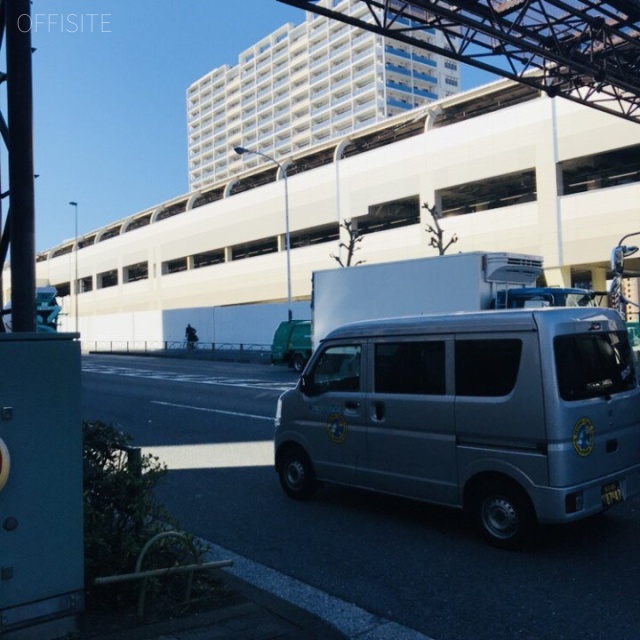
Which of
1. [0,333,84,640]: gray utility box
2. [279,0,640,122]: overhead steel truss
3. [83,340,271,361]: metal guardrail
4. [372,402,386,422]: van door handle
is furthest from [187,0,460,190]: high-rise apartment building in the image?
[0,333,84,640]: gray utility box

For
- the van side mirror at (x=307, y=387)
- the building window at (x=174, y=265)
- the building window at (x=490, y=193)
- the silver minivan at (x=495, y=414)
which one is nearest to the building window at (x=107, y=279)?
the building window at (x=174, y=265)

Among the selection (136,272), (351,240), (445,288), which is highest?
(136,272)

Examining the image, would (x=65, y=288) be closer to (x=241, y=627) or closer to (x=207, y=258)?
(x=207, y=258)

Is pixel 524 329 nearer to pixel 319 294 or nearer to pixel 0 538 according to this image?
pixel 0 538

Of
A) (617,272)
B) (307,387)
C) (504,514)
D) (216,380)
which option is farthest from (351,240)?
(504,514)

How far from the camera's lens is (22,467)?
127 inches

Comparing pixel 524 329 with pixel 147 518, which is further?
pixel 524 329

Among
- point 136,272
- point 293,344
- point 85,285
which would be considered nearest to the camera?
point 293,344

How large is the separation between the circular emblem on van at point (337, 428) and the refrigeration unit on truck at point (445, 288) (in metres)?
9.71

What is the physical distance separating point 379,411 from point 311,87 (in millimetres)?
108366

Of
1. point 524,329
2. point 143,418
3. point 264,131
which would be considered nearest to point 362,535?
point 524,329

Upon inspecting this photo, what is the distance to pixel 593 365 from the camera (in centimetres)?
546

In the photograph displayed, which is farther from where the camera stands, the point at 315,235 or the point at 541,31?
the point at 315,235

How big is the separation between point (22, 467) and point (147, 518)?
1675 millimetres
